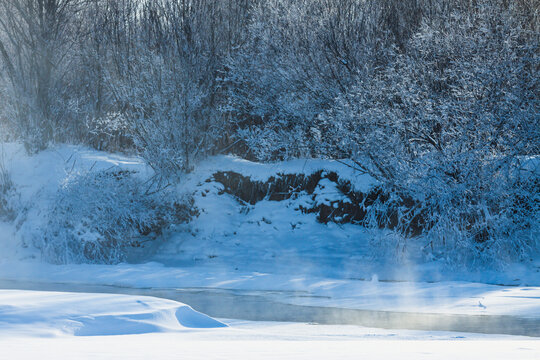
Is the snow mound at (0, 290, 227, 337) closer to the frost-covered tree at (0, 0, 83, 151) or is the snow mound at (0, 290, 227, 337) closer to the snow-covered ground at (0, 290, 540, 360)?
the snow-covered ground at (0, 290, 540, 360)

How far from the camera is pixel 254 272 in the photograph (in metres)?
16.1

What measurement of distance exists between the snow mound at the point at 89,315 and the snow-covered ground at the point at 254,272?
3 cm

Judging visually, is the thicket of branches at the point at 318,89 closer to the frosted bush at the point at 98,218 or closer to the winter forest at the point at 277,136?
the winter forest at the point at 277,136

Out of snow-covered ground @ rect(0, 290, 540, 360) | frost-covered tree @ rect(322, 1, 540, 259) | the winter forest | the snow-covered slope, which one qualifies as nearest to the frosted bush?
the winter forest

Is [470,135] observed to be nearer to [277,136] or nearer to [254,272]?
[254,272]

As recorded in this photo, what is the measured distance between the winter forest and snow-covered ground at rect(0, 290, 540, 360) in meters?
7.33

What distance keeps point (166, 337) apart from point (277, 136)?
13693 mm

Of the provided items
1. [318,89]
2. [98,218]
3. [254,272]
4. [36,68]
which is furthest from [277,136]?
[36,68]

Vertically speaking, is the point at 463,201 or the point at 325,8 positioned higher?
the point at 325,8

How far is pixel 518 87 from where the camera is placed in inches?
611

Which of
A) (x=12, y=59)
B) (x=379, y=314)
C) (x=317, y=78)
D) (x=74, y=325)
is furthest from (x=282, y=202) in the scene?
(x=74, y=325)

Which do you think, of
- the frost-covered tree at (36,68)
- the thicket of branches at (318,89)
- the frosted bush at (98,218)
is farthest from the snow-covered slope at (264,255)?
the frost-covered tree at (36,68)

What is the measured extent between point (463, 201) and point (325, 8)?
24.6 feet

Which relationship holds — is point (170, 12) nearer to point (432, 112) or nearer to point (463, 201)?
point (432, 112)
